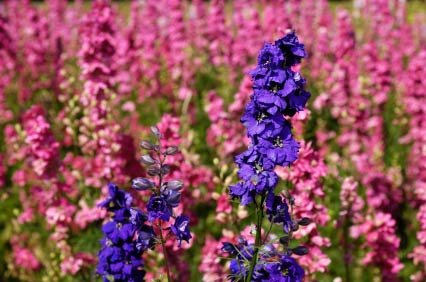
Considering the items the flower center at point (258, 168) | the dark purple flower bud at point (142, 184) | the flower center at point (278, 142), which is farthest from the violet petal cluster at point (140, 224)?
the flower center at point (278, 142)

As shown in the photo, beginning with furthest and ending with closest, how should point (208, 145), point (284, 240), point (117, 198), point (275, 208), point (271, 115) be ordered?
point (208, 145), point (117, 198), point (284, 240), point (275, 208), point (271, 115)

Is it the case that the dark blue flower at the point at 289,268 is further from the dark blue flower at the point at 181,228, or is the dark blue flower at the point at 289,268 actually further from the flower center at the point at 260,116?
the flower center at the point at 260,116

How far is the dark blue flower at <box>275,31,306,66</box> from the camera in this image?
122 inches

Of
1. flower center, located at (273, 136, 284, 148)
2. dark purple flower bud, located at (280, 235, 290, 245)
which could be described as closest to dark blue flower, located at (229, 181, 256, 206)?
flower center, located at (273, 136, 284, 148)

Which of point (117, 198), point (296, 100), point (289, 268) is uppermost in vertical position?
point (117, 198)

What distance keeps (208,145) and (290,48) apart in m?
5.03

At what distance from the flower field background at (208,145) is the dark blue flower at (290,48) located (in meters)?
1.06

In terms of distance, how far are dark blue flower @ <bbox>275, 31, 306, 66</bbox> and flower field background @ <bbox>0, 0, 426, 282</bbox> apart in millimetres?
1063

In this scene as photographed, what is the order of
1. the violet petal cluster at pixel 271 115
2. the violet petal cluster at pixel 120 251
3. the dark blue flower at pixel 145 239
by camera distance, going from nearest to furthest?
1. the violet petal cluster at pixel 271 115
2. the dark blue flower at pixel 145 239
3. the violet petal cluster at pixel 120 251

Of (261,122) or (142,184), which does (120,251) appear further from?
(261,122)

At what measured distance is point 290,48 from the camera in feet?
10.2

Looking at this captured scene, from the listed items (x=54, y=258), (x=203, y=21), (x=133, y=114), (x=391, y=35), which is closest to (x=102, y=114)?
(x=54, y=258)

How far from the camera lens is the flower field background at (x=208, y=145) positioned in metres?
5.28

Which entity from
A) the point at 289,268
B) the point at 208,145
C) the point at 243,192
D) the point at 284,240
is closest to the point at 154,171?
the point at 243,192
